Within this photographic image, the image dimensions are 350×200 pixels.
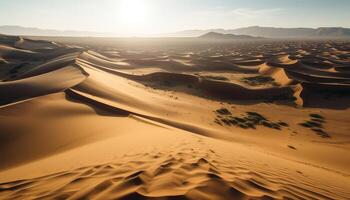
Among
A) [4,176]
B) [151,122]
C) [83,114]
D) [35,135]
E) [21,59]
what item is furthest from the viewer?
[21,59]

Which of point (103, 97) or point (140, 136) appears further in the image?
point (103, 97)

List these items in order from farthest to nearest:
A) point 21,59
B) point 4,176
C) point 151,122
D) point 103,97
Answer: point 21,59, point 103,97, point 151,122, point 4,176

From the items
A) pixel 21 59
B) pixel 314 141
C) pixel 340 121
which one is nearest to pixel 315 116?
pixel 340 121

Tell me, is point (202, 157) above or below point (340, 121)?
above

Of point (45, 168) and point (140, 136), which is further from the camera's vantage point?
point (140, 136)

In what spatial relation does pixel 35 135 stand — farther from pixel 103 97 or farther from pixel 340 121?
pixel 340 121

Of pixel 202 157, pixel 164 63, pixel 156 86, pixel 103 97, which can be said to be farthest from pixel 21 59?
pixel 202 157

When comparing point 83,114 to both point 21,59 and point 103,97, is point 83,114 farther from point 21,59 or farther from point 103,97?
point 21,59

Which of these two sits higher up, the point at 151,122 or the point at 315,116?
the point at 151,122

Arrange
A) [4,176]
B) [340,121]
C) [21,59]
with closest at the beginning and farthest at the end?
[4,176] → [340,121] → [21,59]
